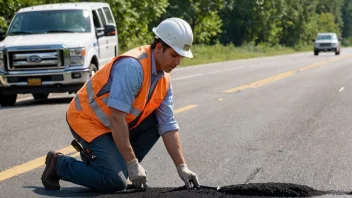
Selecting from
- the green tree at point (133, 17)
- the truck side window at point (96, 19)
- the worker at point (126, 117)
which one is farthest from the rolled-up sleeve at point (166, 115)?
the green tree at point (133, 17)

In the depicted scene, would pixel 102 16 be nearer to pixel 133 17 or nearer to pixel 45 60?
pixel 45 60

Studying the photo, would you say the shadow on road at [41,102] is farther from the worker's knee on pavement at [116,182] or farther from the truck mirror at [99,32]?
the worker's knee on pavement at [116,182]

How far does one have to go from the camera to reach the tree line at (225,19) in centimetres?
3712

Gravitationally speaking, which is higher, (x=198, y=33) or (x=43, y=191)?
(x=43, y=191)

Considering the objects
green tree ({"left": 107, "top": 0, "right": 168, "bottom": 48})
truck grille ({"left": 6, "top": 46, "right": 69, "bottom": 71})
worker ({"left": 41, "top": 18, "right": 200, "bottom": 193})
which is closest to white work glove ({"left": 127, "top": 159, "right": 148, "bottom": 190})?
worker ({"left": 41, "top": 18, "right": 200, "bottom": 193})

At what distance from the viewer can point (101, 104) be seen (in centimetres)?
625

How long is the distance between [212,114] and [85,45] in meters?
3.64

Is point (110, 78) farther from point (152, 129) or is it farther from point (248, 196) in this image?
point (248, 196)

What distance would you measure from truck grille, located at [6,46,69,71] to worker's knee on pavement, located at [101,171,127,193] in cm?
907

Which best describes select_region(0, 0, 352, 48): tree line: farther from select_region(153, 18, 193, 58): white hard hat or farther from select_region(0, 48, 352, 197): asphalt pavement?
select_region(153, 18, 193, 58): white hard hat

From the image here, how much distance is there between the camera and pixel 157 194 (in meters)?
5.99

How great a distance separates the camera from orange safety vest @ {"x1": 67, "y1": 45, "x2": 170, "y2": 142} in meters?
6.12

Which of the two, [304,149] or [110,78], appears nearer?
[110,78]

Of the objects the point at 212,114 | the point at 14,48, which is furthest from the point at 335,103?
the point at 14,48
